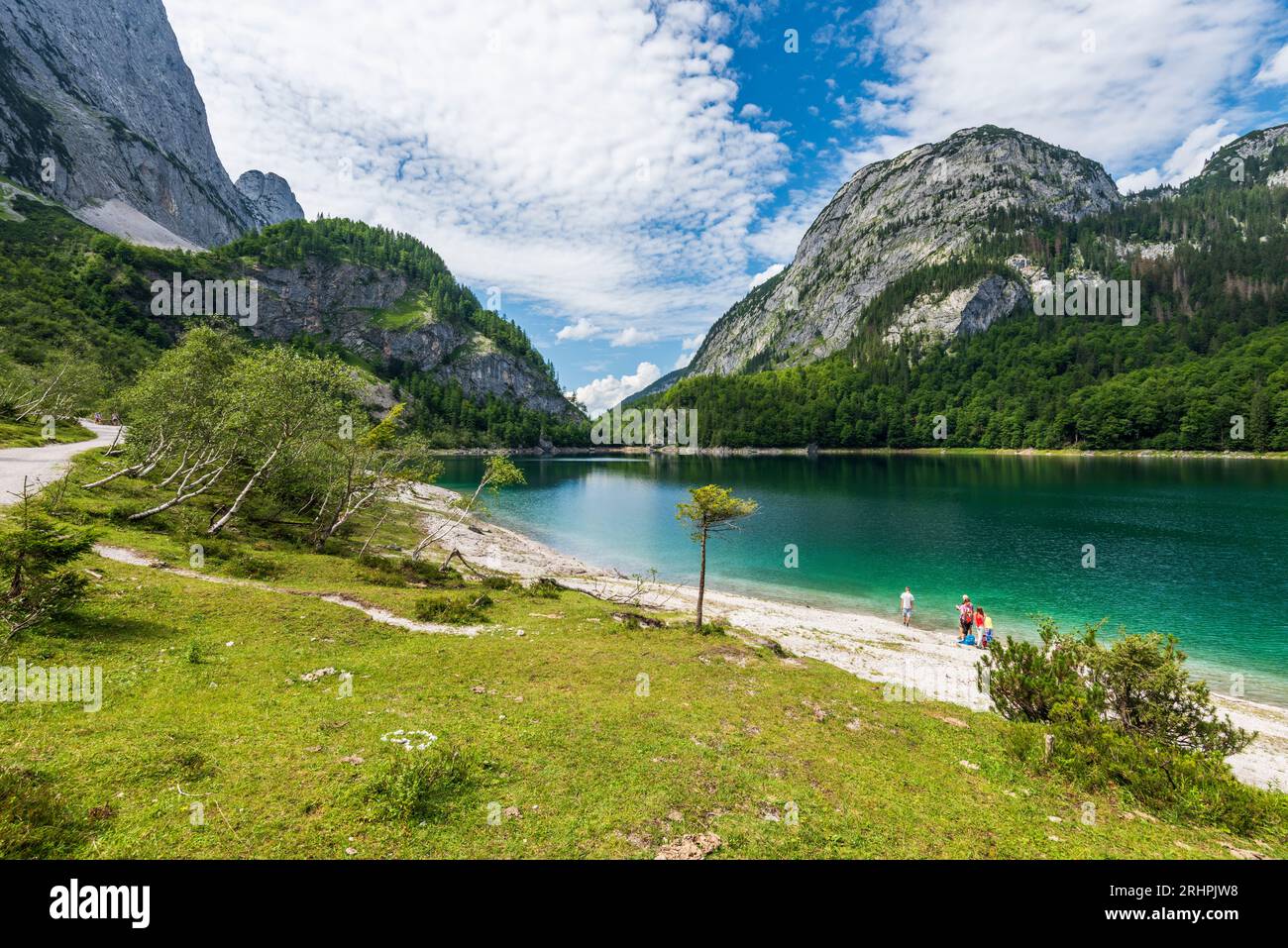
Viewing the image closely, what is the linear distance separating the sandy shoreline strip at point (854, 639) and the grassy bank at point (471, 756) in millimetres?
4621

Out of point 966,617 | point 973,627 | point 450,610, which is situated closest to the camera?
point 450,610

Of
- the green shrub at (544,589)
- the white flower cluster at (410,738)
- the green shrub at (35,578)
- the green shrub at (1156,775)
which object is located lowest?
the green shrub at (544,589)

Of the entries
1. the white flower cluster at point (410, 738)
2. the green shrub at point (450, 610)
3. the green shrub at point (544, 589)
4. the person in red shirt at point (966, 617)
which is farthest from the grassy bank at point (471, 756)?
the person in red shirt at point (966, 617)

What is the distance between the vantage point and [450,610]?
915 inches

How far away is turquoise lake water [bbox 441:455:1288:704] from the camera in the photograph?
116 ft

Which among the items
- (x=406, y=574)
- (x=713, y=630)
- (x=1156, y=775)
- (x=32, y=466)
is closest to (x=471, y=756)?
(x=1156, y=775)

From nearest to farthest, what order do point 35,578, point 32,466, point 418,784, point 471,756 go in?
point 418,784
point 471,756
point 35,578
point 32,466

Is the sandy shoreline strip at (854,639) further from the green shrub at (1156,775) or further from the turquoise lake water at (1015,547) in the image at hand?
the green shrub at (1156,775)

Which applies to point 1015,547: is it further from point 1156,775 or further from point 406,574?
point 406,574

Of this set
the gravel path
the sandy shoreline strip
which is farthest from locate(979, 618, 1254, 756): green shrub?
the gravel path

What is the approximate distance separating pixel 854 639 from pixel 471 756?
1008 inches

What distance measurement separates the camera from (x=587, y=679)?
1755cm

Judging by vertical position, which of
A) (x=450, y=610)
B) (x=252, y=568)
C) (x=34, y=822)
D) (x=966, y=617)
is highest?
(x=34, y=822)

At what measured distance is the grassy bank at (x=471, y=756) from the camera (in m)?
8.23
